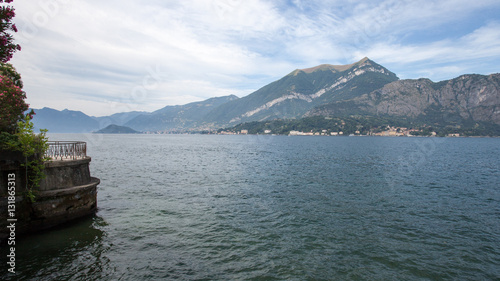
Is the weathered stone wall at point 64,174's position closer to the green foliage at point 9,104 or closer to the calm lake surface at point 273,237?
the calm lake surface at point 273,237

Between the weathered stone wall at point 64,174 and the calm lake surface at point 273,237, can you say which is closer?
the calm lake surface at point 273,237

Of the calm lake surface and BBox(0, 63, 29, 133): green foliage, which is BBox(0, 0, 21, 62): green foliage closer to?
BBox(0, 63, 29, 133): green foliage

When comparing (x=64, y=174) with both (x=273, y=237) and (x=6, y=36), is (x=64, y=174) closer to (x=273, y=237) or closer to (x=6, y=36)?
(x=6, y=36)

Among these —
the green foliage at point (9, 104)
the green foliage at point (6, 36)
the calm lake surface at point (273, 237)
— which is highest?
the green foliage at point (6, 36)

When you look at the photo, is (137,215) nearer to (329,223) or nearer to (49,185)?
(49,185)

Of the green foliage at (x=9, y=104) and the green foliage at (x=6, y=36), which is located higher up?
the green foliage at (x=6, y=36)

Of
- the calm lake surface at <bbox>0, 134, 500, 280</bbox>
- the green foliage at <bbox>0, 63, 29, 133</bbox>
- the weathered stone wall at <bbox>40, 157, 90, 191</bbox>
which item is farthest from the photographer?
the weathered stone wall at <bbox>40, 157, 90, 191</bbox>

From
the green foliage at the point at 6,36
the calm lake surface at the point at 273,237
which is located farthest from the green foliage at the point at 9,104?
the calm lake surface at the point at 273,237

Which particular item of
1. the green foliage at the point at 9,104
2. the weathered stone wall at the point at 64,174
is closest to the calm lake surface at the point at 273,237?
the weathered stone wall at the point at 64,174

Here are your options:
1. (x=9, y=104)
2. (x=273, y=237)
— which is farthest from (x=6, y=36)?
(x=273, y=237)

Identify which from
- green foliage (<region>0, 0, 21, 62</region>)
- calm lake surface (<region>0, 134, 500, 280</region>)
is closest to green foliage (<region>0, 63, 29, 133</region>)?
green foliage (<region>0, 0, 21, 62</region>)

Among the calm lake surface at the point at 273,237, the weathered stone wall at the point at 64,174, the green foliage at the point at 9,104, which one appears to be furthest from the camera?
the weathered stone wall at the point at 64,174

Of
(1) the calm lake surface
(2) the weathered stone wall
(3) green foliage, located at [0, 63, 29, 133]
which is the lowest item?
(1) the calm lake surface

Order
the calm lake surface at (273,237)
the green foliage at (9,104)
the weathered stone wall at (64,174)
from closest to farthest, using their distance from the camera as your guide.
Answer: the calm lake surface at (273,237)
the green foliage at (9,104)
the weathered stone wall at (64,174)
